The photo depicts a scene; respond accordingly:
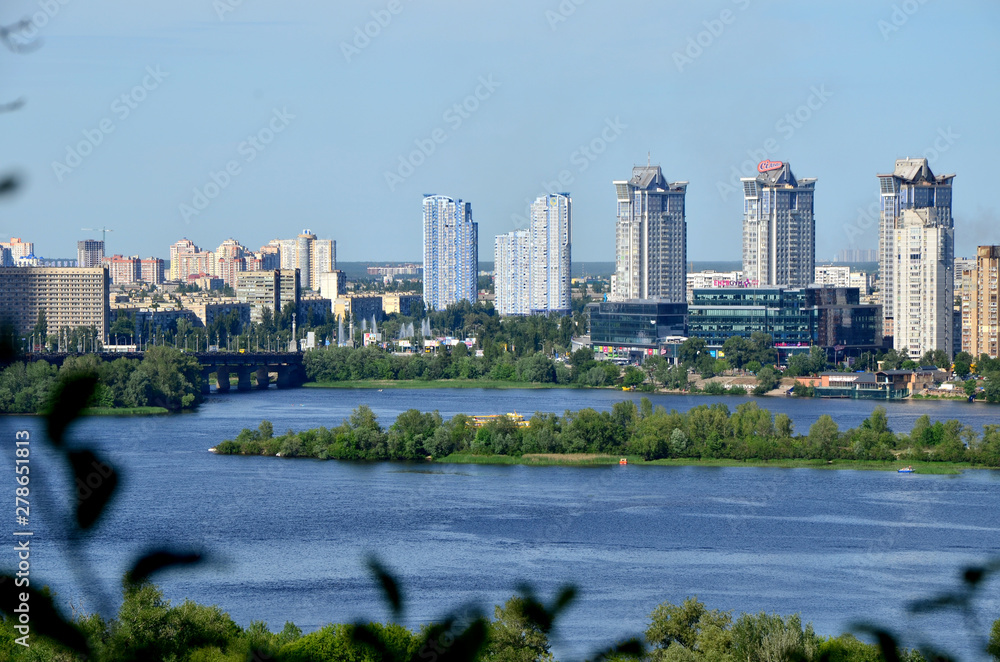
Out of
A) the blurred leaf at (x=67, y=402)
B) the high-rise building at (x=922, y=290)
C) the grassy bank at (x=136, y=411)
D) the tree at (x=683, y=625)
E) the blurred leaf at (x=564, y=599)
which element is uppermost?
the high-rise building at (x=922, y=290)

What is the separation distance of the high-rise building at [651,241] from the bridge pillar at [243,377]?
9.99 m

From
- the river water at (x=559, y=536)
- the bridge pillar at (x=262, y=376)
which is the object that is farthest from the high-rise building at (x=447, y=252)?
the river water at (x=559, y=536)

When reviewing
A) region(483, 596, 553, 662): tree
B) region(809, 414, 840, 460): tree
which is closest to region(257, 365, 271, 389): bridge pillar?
region(809, 414, 840, 460): tree

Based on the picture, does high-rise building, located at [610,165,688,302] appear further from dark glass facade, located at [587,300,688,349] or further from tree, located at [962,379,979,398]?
tree, located at [962,379,979,398]

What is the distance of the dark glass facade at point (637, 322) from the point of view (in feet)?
69.0

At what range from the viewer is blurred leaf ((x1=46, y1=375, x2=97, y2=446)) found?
1.65 feet

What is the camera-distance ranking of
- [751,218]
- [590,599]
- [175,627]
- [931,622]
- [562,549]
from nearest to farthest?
[175,627]
[931,622]
[590,599]
[562,549]
[751,218]

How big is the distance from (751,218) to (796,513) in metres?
19.0

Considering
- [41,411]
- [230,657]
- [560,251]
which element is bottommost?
[230,657]

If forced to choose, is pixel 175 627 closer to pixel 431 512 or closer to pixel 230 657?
pixel 230 657

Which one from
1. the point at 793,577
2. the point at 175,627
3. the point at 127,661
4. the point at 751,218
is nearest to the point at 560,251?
the point at 751,218

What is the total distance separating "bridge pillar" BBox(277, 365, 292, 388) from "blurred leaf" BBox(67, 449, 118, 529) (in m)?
18.9

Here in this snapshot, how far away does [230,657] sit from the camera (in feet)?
8.70

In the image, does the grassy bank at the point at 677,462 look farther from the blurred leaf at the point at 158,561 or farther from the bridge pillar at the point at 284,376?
the blurred leaf at the point at 158,561
